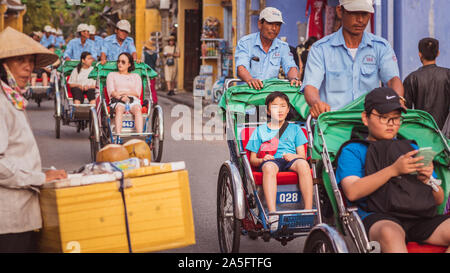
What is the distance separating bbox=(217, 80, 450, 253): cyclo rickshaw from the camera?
3.74 metres

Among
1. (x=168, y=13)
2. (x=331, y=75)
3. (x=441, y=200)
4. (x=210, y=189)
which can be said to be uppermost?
(x=168, y=13)

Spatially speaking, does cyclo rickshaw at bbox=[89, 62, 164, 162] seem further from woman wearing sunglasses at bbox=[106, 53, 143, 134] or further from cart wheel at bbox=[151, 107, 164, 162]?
woman wearing sunglasses at bbox=[106, 53, 143, 134]

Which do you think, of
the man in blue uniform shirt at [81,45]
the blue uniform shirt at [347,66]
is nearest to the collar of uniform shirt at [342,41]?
the blue uniform shirt at [347,66]

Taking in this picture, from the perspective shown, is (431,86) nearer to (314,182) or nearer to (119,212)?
(314,182)

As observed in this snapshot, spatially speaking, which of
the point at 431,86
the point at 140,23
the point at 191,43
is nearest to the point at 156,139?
the point at 431,86

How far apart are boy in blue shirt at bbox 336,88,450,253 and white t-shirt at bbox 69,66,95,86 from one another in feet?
31.1

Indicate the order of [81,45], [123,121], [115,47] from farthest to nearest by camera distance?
[81,45] < [115,47] < [123,121]

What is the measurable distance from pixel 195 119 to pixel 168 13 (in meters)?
16.3

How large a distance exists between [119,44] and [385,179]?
10215 mm

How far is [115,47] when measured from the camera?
1335 cm
